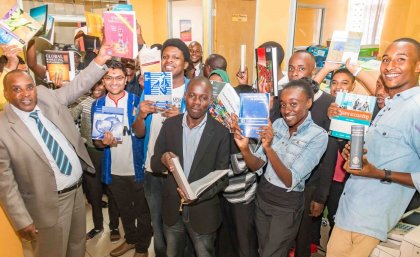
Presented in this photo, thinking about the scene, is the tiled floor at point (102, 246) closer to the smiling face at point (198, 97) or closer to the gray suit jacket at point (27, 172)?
the gray suit jacket at point (27, 172)

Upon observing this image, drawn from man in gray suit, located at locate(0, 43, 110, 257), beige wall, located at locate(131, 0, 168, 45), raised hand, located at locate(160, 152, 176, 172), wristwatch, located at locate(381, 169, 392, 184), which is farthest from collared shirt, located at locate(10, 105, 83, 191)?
beige wall, located at locate(131, 0, 168, 45)

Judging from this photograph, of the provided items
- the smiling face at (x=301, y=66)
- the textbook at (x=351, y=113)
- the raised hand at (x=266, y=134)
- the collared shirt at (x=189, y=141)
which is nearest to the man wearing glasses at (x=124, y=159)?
the collared shirt at (x=189, y=141)

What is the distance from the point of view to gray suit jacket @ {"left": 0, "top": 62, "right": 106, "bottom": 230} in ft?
5.65

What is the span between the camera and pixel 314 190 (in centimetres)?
209

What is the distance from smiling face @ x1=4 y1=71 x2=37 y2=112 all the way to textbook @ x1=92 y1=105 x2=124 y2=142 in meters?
0.50

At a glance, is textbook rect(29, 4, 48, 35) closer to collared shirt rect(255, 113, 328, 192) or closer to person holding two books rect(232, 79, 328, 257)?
person holding two books rect(232, 79, 328, 257)

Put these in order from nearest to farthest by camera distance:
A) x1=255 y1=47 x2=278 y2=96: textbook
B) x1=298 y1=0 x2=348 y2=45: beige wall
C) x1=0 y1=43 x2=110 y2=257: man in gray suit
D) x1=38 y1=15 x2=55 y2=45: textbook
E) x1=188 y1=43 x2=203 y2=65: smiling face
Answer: x1=0 y1=43 x2=110 y2=257: man in gray suit, x1=255 y1=47 x2=278 y2=96: textbook, x1=38 y1=15 x2=55 y2=45: textbook, x1=188 y1=43 x2=203 y2=65: smiling face, x1=298 y1=0 x2=348 y2=45: beige wall

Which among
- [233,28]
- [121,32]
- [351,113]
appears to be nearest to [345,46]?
[351,113]

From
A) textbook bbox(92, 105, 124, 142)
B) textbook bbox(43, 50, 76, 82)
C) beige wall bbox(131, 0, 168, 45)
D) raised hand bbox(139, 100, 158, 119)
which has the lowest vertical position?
textbook bbox(92, 105, 124, 142)

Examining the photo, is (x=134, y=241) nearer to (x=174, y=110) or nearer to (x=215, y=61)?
(x=174, y=110)

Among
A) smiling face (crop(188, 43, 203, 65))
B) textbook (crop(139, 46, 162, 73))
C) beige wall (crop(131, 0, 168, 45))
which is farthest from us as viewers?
beige wall (crop(131, 0, 168, 45))

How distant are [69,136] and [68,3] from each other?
3451 mm

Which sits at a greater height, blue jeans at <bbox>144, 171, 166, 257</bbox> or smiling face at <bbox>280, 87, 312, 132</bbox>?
smiling face at <bbox>280, 87, 312, 132</bbox>

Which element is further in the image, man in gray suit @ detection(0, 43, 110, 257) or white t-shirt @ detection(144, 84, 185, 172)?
white t-shirt @ detection(144, 84, 185, 172)
